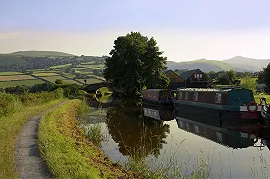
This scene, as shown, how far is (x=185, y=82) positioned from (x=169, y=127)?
52.4 metres

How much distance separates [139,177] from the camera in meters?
10.0

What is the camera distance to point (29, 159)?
33.2ft

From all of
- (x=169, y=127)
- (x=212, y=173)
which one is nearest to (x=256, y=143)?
(x=212, y=173)

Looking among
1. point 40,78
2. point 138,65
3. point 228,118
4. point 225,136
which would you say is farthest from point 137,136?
point 40,78

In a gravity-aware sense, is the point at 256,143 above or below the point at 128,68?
below

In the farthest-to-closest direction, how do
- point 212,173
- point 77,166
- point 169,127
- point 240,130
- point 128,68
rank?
point 128,68
point 169,127
point 240,130
point 212,173
point 77,166

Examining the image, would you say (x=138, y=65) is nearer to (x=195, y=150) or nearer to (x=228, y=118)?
(x=228, y=118)

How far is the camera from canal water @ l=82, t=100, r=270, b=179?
12109mm

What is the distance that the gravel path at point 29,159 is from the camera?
28.2ft

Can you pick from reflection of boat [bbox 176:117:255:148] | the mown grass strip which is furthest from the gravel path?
reflection of boat [bbox 176:117:255:148]

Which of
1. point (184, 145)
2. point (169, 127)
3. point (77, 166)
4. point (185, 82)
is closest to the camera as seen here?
point (77, 166)

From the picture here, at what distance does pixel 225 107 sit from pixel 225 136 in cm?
634

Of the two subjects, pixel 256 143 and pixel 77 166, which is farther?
pixel 256 143

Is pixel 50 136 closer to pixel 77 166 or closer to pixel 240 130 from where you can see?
pixel 77 166
